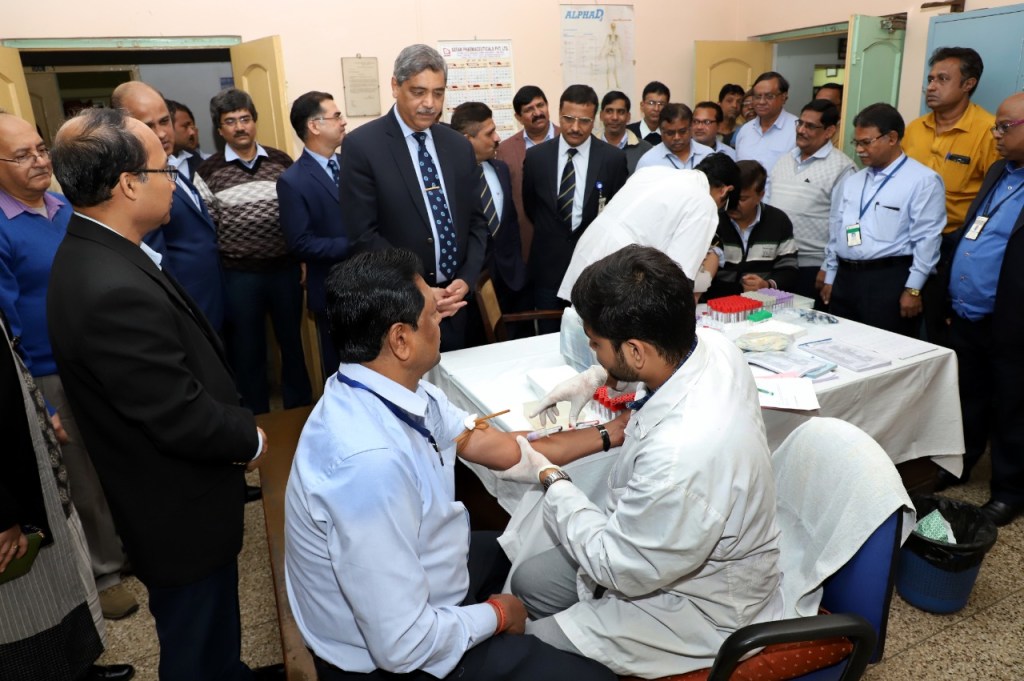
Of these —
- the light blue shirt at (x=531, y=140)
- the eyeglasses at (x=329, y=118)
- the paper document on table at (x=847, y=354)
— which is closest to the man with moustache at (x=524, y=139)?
the light blue shirt at (x=531, y=140)

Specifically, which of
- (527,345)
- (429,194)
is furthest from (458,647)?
(429,194)

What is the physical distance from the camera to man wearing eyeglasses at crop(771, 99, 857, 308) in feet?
12.4

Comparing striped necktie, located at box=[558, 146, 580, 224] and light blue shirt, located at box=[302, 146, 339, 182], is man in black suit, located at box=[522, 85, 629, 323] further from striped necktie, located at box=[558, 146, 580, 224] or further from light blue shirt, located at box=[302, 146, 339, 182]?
light blue shirt, located at box=[302, 146, 339, 182]

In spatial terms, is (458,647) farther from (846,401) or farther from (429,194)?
(429,194)

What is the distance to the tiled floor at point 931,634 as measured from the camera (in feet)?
6.54

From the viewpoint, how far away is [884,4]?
4.75m

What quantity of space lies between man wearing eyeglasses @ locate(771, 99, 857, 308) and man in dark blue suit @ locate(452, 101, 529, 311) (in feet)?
5.21

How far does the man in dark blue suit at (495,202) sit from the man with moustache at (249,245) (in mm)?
1053

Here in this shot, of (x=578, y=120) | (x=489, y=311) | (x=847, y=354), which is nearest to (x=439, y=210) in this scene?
(x=489, y=311)

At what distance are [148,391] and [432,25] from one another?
4310mm

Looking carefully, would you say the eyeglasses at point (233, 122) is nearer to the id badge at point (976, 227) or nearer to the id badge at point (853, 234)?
the id badge at point (853, 234)

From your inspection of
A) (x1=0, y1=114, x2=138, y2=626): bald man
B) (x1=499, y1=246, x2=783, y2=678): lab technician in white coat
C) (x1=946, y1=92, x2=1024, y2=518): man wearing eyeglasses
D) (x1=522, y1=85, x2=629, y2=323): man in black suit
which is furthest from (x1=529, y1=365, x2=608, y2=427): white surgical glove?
(x1=946, y1=92, x2=1024, y2=518): man wearing eyeglasses

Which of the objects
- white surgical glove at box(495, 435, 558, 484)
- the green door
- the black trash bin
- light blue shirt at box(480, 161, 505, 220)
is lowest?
the black trash bin

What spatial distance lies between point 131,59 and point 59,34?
2.18ft
